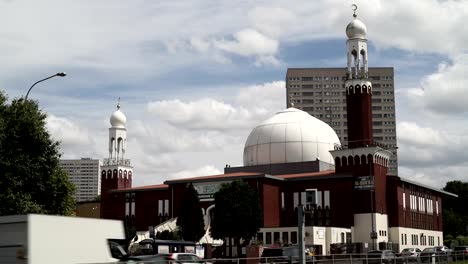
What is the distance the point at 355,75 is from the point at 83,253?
60197mm

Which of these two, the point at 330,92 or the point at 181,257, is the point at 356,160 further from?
the point at 330,92

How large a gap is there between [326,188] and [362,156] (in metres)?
5.52

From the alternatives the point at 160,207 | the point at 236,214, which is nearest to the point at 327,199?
the point at 236,214

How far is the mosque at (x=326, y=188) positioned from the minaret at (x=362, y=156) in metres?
0.11

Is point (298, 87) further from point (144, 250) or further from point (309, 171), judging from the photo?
point (144, 250)

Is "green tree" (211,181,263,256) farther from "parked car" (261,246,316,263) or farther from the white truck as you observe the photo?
the white truck

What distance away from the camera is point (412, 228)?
80.6 m

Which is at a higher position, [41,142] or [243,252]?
[41,142]

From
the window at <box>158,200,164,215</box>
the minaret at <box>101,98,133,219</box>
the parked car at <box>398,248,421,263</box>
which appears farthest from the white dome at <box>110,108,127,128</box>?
the parked car at <box>398,248,421,263</box>

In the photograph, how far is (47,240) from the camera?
2109 cm

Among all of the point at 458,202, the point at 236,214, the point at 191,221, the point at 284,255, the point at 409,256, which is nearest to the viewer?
the point at 284,255

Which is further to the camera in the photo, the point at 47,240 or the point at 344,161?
the point at 344,161

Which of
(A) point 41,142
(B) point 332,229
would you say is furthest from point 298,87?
(A) point 41,142

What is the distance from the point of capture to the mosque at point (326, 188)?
72.9m
